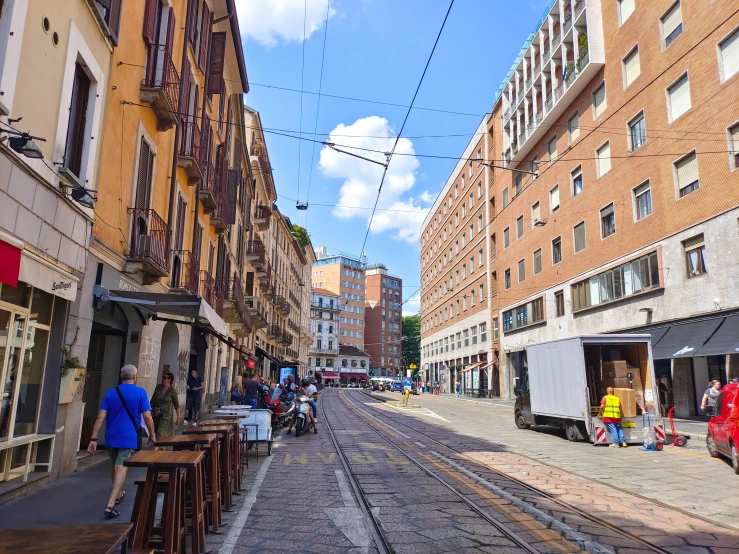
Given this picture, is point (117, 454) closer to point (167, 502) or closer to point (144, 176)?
point (167, 502)

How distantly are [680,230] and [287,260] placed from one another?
1608 inches

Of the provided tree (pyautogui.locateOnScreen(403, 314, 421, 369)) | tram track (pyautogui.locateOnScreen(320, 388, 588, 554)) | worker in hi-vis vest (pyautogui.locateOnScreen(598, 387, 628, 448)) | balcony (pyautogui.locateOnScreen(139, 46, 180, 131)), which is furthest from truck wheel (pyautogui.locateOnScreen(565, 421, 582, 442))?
tree (pyautogui.locateOnScreen(403, 314, 421, 369))

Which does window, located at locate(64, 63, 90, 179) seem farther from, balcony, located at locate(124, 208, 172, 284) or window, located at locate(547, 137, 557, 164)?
window, located at locate(547, 137, 557, 164)

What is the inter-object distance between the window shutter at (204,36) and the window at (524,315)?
82.2 feet

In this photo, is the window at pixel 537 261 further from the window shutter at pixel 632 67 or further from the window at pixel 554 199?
the window shutter at pixel 632 67

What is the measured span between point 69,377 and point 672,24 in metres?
24.4

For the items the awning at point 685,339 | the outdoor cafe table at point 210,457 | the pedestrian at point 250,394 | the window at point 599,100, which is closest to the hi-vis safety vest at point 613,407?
the awning at point 685,339

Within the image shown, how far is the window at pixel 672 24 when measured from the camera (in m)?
21.7

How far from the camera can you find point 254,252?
3203cm

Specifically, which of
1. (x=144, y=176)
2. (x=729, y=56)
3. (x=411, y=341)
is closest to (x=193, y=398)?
(x=144, y=176)

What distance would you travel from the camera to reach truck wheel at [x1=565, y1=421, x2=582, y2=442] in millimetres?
14883

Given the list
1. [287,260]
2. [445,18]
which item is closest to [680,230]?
[445,18]

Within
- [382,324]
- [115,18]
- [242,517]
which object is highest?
[382,324]

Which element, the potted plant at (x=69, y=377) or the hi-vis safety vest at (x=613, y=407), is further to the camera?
the hi-vis safety vest at (x=613, y=407)
